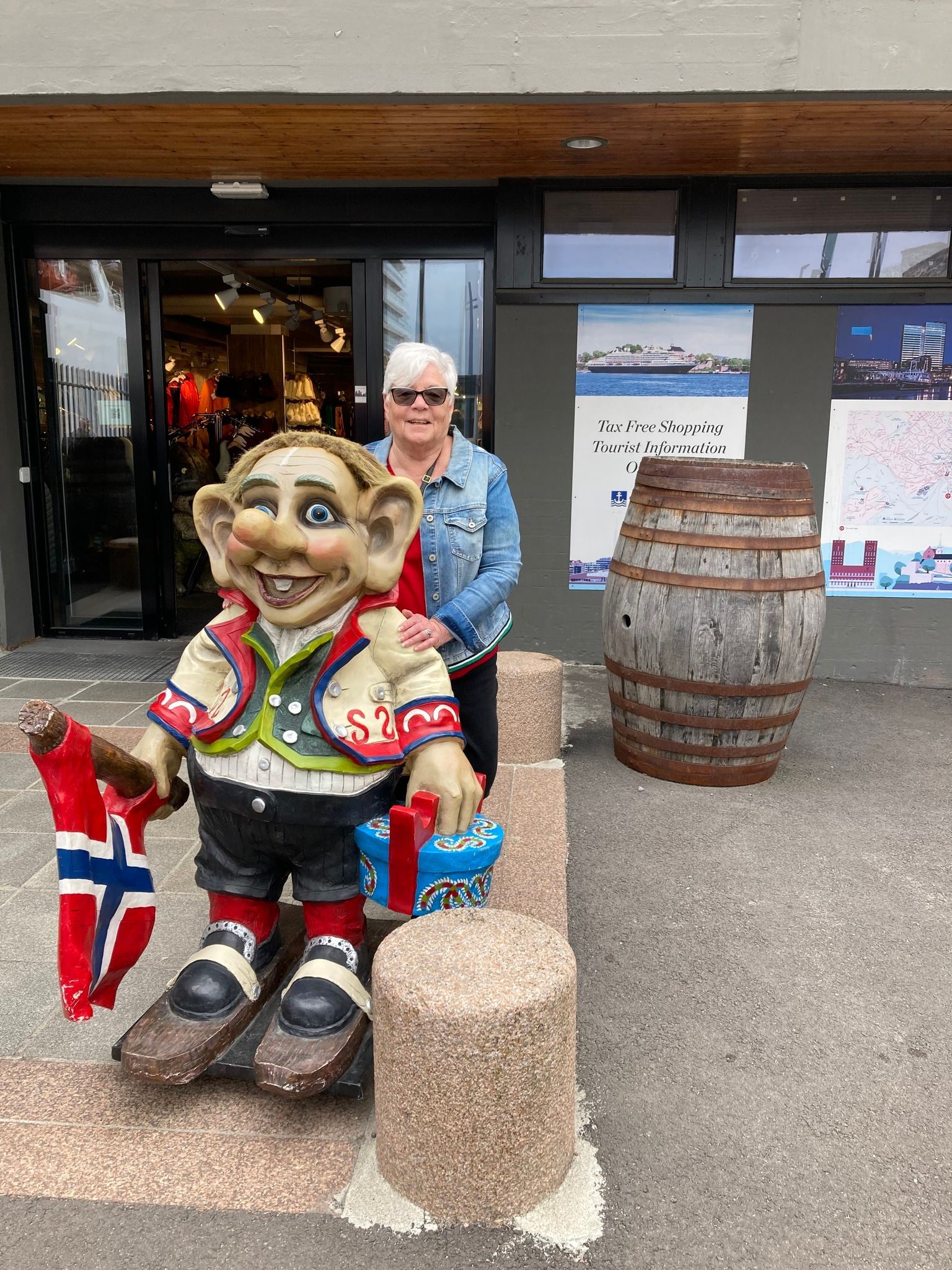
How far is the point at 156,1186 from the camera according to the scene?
75.0 inches

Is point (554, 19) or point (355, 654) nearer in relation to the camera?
point (355, 654)

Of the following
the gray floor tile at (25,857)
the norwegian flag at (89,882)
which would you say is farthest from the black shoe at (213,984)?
the gray floor tile at (25,857)

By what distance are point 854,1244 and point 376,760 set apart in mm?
1348

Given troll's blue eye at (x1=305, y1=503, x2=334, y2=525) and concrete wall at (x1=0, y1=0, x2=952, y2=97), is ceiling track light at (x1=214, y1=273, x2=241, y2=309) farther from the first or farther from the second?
troll's blue eye at (x1=305, y1=503, x2=334, y2=525)

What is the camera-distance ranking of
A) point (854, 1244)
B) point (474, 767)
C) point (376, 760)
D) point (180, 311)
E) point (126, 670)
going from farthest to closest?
point (180, 311), point (126, 670), point (474, 767), point (376, 760), point (854, 1244)

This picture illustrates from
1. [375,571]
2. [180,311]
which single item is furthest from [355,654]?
[180,311]

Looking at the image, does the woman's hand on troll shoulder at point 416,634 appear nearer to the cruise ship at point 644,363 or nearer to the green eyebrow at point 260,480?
the green eyebrow at point 260,480

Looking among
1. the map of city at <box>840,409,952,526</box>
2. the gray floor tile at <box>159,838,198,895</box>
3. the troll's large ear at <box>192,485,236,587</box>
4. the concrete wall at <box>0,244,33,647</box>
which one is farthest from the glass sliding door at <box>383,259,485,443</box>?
the troll's large ear at <box>192,485,236,587</box>

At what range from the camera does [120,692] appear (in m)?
5.51

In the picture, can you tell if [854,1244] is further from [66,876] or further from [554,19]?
[554,19]

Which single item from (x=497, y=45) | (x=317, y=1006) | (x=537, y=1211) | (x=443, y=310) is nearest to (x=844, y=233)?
(x=443, y=310)

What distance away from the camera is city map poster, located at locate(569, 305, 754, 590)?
227 inches

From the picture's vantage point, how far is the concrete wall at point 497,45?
160 inches

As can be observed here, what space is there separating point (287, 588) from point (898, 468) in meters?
4.87
